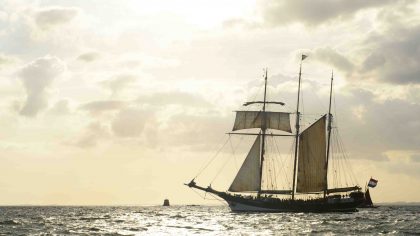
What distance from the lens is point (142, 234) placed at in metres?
62.0

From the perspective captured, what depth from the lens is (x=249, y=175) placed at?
118938 millimetres

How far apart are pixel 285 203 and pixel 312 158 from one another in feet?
34.3

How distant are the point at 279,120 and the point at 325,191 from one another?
17.8 m

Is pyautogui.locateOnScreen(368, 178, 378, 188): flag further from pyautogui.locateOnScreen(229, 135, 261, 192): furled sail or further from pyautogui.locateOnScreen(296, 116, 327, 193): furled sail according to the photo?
pyautogui.locateOnScreen(229, 135, 261, 192): furled sail

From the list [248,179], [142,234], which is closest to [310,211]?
[248,179]

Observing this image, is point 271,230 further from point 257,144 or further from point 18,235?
point 257,144

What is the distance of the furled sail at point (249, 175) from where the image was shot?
118125mm

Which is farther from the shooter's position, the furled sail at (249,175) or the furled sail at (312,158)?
the furled sail at (312,158)

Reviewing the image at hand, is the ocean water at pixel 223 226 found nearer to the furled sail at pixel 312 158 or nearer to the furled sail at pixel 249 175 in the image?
the furled sail at pixel 249 175

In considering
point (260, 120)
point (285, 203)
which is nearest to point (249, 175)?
point (285, 203)

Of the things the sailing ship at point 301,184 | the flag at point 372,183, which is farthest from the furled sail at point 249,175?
the flag at point 372,183

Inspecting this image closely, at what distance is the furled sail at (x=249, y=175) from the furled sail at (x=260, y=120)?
8737mm

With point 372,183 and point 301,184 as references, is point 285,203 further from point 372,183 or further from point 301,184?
point 372,183

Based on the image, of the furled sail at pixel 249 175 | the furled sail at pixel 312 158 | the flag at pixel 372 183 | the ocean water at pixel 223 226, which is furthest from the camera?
the flag at pixel 372 183
